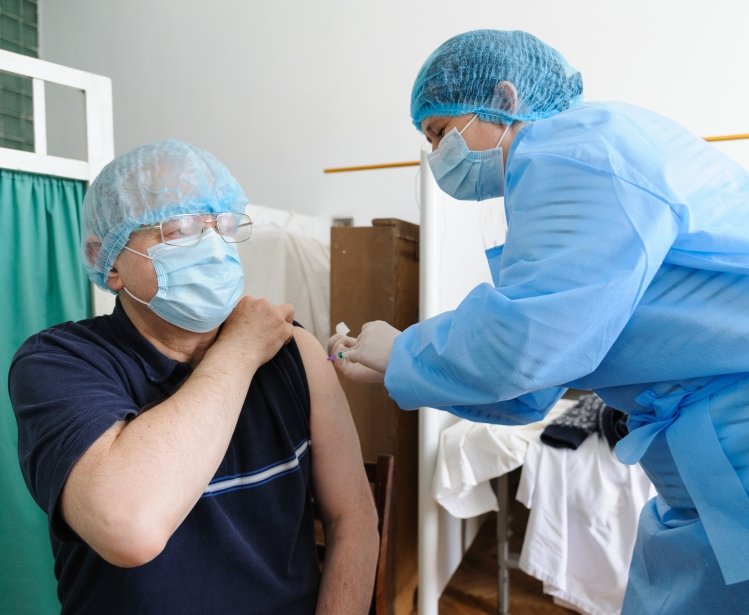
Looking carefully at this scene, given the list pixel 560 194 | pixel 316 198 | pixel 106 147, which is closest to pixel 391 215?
pixel 316 198

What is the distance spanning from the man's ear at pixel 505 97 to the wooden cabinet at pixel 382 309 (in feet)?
2.93

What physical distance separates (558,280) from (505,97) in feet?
1.39

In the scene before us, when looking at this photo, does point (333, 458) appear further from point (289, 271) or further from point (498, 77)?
point (289, 271)

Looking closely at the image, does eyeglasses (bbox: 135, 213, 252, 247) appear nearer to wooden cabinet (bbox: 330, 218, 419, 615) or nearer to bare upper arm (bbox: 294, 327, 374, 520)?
bare upper arm (bbox: 294, 327, 374, 520)

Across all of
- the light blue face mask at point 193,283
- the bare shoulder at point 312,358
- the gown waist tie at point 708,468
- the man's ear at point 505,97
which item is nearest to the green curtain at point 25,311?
the light blue face mask at point 193,283

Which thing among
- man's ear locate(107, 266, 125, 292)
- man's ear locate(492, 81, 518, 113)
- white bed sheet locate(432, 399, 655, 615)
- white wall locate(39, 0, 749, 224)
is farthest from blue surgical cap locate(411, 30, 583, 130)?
white wall locate(39, 0, 749, 224)

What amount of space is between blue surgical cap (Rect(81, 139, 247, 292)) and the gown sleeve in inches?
21.8

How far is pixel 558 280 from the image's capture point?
0.73 meters

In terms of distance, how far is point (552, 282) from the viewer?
0.73 metres

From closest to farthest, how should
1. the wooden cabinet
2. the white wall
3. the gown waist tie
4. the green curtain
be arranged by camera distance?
the gown waist tie, the green curtain, the wooden cabinet, the white wall

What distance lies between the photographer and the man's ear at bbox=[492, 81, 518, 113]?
0.98 meters

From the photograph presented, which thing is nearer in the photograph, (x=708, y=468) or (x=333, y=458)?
(x=708, y=468)

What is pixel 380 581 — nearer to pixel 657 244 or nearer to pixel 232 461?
pixel 232 461

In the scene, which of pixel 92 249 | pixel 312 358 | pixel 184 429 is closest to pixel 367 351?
pixel 312 358
